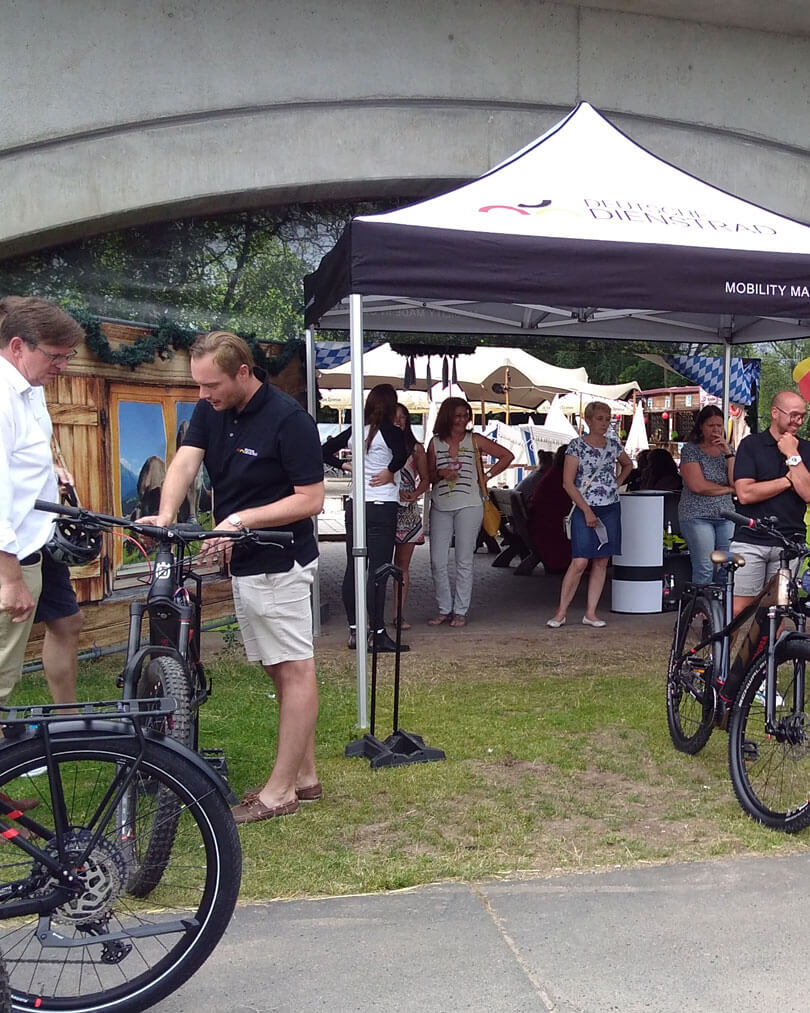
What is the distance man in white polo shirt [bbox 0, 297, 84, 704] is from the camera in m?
3.82

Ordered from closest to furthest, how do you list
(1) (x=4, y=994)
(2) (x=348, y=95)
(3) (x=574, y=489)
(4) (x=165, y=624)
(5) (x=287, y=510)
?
(1) (x=4, y=994)
(4) (x=165, y=624)
(5) (x=287, y=510)
(3) (x=574, y=489)
(2) (x=348, y=95)

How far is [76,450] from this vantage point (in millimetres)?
7102

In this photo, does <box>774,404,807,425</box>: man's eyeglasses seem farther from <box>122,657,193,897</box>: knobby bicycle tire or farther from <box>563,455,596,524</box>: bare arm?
A: <box>122,657,193,897</box>: knobby bicycle tire

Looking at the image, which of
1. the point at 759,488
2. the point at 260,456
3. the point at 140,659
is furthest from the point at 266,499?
the point at 759,488

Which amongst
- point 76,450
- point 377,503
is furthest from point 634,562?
point 76,450

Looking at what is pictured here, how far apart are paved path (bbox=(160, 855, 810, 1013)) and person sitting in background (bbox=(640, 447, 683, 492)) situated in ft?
21.9

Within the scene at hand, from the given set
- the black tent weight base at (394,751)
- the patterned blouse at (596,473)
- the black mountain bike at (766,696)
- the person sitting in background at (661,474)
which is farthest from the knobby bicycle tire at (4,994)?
the person sitting in background at (661,474)

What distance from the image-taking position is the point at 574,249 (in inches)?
214

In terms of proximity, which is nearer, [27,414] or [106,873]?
[106,873]

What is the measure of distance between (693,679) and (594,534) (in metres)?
3.08

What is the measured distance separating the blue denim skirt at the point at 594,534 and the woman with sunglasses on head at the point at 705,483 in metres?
0.55

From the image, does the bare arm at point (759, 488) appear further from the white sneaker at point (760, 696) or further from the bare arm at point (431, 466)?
the bare arm at point (431, 466)

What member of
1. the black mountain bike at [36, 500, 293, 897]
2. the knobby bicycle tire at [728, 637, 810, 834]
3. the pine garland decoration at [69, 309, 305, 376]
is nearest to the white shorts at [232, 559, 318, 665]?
the black mountain bike at [36, 500, 293, 897]

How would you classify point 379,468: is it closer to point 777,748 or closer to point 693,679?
point 693,679
